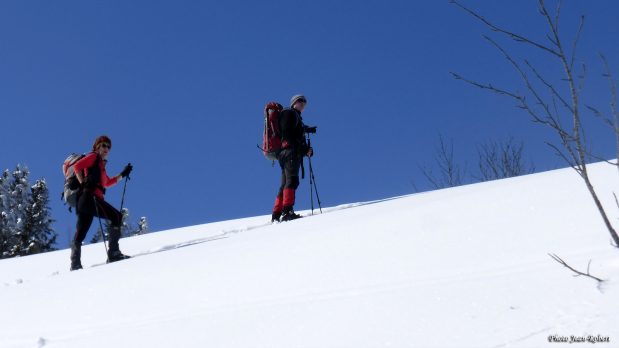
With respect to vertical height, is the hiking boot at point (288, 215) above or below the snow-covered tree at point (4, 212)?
below

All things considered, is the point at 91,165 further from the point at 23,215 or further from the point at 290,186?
the point at 23,215

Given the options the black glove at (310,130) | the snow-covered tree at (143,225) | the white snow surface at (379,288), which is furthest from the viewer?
the snow-covered tree at (143,225)

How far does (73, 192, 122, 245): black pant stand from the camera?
5.45 m

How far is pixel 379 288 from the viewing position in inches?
95.7

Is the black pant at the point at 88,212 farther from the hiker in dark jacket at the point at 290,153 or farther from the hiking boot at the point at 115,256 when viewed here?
the hiker in dark jacket at the point at 290,153

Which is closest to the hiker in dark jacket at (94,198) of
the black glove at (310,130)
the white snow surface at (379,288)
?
the white snow surface at (379,288)

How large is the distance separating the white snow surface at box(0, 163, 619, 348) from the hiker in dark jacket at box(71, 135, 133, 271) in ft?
4.22

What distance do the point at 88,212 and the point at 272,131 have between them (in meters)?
2.33

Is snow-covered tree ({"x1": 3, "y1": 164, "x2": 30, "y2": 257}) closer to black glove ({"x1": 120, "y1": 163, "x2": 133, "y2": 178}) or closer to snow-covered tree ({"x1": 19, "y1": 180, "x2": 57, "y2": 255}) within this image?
snow-covered tree ({"x1": 19, "y1": 180, "x2": 57, "y2": 255})

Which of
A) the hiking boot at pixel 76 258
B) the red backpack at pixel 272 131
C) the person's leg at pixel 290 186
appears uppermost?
the red backpack at pixel 272 131

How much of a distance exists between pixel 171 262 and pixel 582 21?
10.3 ft

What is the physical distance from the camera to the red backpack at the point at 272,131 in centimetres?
638

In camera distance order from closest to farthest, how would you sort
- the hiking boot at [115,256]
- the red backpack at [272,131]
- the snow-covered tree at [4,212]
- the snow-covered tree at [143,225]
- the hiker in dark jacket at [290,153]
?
the hiking boot at [115,256] → the hiker in dark jacket at [290,153] → the red backpack at [272,131] → the snow-covered tree at [4,212] → the snow-covered tree at [143,225]

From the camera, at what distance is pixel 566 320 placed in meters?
1.74
